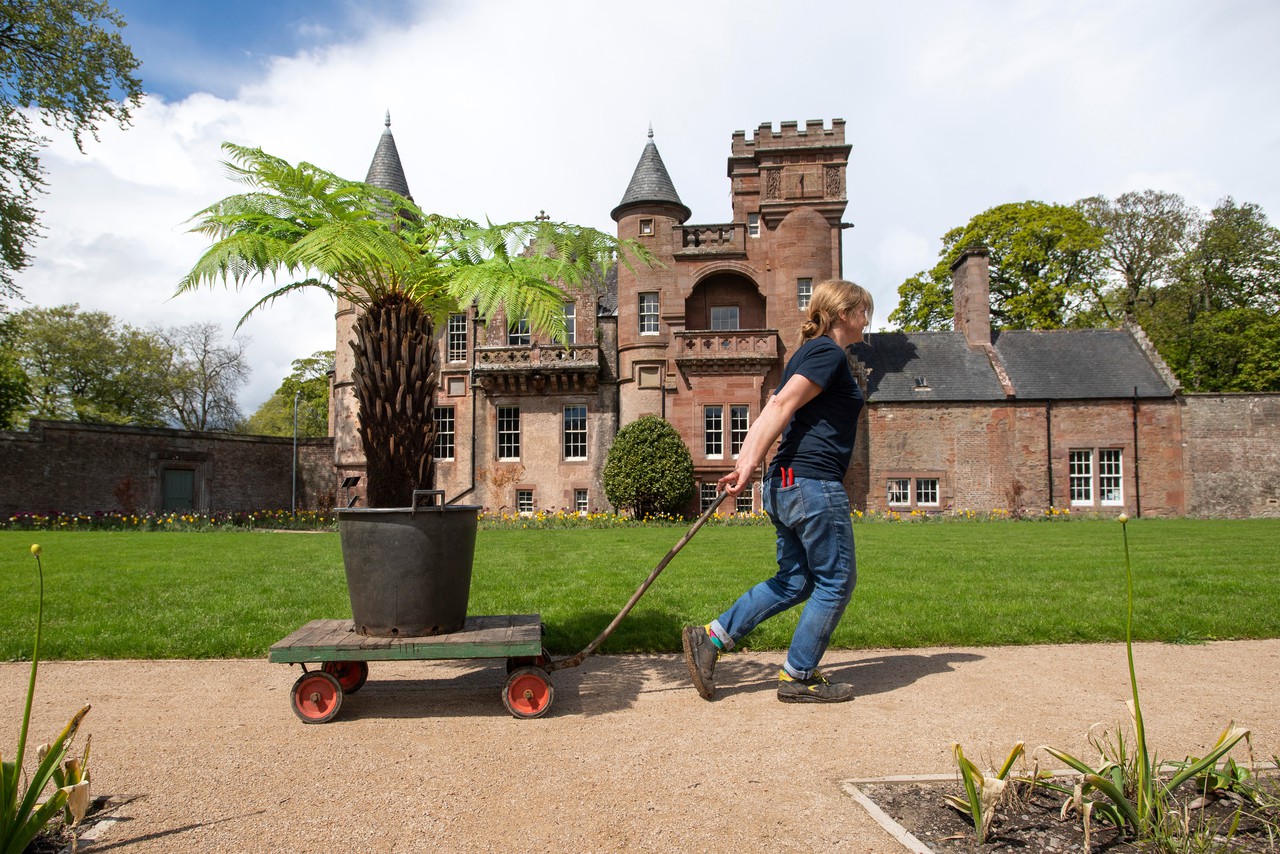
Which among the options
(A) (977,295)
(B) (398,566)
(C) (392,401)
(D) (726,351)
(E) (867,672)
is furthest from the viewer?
(A) (977,295)

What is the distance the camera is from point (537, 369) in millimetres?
28156

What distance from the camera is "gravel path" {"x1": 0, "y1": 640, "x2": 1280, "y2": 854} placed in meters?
3.00

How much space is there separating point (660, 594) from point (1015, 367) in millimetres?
25015

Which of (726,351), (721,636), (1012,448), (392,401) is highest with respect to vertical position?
(726,351)

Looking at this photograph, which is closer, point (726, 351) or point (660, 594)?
point (660, 594)

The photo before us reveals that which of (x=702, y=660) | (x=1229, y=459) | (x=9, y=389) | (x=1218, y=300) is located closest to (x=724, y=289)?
(x=1229, y=459)

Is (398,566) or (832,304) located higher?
(832,304)

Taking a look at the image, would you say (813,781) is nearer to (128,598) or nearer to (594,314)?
(128,598)

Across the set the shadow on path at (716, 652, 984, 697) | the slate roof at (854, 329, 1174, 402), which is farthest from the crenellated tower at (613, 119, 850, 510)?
the shadow on path at (716, 652, 984, 697)

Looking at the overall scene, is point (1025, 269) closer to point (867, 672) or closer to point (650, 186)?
point (650, 186)

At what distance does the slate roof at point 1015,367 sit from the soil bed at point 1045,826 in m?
25.6

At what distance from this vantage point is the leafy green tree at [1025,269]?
3712 centimetres

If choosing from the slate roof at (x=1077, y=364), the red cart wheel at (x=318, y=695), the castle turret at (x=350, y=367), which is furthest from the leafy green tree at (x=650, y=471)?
the red cart wheel at (x=318, y=695)

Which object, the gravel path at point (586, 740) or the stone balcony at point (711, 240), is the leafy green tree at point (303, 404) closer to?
the stone balcony at point (711, 240)
